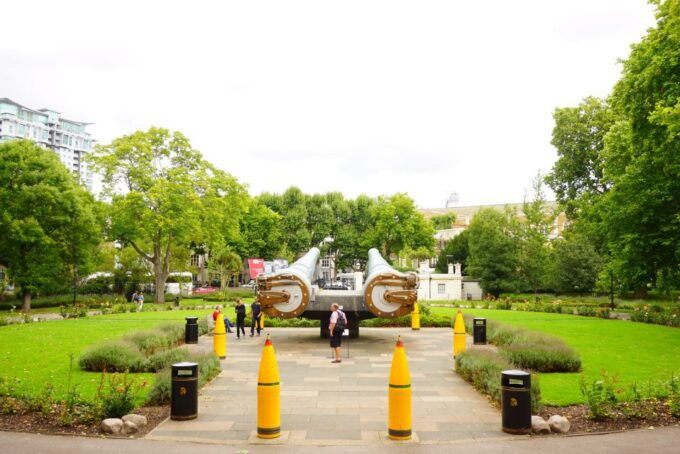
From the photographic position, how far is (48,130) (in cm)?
15000

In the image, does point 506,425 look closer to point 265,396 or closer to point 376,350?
point 265,396

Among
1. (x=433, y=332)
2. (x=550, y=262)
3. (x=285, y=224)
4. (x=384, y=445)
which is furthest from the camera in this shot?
(x=285, y=224)

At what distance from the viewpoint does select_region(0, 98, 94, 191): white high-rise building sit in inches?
5271

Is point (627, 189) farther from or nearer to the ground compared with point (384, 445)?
farther from the ground

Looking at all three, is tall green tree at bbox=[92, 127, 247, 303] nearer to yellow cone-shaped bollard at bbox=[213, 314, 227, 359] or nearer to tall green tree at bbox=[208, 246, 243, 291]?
tall green tree at bbox=[208, 246, 243, 291]

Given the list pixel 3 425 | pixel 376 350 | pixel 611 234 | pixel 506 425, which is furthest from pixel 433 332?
pixel 3 425

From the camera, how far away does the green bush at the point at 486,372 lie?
9.76 metres

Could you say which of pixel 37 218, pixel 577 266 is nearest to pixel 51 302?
pixel 37 218

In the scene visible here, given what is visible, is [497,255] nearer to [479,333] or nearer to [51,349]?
[479,333]

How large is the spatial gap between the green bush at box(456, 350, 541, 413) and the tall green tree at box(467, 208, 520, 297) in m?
39.5

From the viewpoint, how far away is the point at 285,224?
71250mm

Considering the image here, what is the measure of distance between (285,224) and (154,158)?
2711cm

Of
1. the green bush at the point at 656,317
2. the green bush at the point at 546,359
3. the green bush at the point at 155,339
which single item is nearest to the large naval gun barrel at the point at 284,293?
the green bush at the point at 155,339

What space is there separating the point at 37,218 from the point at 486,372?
37.4 m
